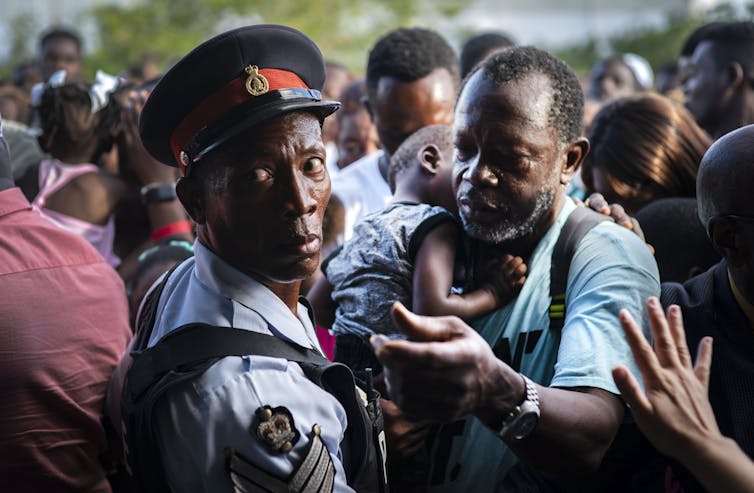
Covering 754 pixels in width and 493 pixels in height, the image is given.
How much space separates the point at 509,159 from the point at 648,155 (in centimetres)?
141

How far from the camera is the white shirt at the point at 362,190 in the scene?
4969mm

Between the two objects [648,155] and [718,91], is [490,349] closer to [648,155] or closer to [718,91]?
[648,155]

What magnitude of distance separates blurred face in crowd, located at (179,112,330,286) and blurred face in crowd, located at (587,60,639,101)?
291 inches

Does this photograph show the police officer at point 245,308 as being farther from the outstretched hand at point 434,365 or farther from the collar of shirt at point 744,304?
the collar of shirt at point 744,304

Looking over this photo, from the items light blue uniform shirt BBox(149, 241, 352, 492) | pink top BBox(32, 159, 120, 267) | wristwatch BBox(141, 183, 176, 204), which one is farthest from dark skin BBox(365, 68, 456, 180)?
light blue uniform shirt BBox(149, 241, 352, 492)

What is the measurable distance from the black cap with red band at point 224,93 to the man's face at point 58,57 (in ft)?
26.8

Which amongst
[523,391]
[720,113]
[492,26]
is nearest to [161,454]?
[523,391]

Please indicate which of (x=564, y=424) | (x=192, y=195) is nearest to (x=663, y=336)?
(x=564, y=424)

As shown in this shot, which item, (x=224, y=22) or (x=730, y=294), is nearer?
(x=730, y=294)

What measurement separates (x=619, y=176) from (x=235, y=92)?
217 cm

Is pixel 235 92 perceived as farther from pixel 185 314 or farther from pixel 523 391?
pixel 523 391

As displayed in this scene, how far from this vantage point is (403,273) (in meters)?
2.93

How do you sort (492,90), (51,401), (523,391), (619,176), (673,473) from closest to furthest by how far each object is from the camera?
(523,391), (673,473), (492,90), (51,401), (619,176)

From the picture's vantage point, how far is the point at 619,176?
3.96 meters
